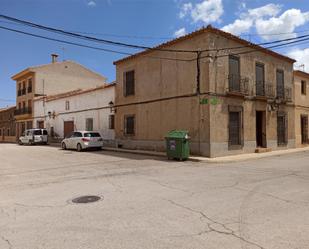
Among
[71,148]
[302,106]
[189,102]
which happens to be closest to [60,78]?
[71,148]

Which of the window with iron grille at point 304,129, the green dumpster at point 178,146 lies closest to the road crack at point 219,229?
the green dumpster at point 178,146

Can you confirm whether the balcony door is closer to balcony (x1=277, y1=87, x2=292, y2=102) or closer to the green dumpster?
balcony (x1=277, y1=87, x2=292, y2=102)

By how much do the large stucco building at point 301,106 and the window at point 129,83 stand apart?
1243 centimetres

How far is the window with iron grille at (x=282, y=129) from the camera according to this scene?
62.7ft

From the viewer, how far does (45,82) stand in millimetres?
35875

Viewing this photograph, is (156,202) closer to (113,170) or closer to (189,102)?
(113,170)

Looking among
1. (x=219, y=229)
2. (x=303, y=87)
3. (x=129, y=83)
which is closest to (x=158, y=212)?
(x=219, y=229)

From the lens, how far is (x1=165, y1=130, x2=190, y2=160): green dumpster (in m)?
13.5

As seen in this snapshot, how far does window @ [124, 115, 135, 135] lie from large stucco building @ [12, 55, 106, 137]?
19.1 metres

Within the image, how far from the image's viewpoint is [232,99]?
51.1ft

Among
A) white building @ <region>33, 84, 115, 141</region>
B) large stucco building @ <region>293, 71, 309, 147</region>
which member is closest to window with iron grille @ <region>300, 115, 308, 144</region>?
large stucco building @ <region>293, 71, 309, 147</region>

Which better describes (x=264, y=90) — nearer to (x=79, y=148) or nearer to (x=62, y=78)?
(x=79, y=148)

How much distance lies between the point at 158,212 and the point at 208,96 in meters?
10.1

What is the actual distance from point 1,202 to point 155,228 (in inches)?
156
